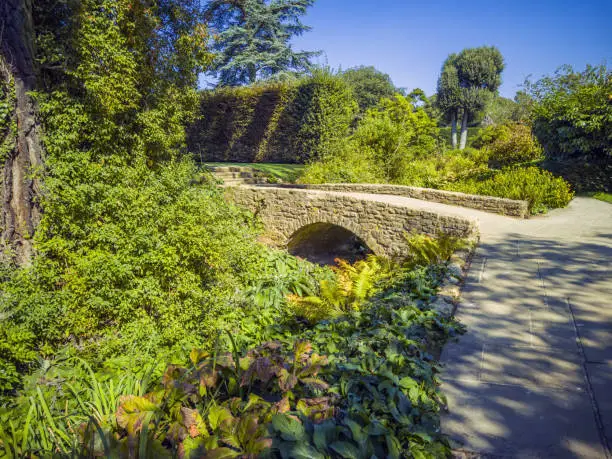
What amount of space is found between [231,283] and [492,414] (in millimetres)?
4460

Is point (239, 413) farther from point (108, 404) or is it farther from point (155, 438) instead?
point (108, 404)

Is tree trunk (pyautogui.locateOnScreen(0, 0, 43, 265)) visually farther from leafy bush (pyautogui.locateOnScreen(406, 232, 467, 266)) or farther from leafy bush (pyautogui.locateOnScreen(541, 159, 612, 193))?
leafy bush (pyautogui.locateOnScreen(541, 159, 612, 193))

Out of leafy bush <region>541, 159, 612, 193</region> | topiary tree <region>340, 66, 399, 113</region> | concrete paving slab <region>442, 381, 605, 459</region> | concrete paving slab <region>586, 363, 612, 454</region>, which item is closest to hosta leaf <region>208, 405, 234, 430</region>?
concrete paving slab <region>442, 381, 605, 459</region>

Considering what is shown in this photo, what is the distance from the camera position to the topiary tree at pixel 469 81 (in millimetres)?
28812

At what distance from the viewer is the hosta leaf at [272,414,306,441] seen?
1.60 m

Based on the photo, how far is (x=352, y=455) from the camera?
5.09 ft

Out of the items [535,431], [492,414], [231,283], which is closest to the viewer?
[535,431]

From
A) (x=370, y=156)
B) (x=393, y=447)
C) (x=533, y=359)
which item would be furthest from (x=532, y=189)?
(x=393, y=447)

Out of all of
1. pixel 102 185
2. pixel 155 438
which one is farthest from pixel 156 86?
pixel 155 438

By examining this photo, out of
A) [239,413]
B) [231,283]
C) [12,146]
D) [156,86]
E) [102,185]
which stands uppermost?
[156,86]

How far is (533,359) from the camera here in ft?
8.96

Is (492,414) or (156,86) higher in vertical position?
(156,86)

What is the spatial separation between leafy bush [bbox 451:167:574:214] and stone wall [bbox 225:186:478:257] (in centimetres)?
345

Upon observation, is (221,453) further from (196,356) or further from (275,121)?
(275,121)
